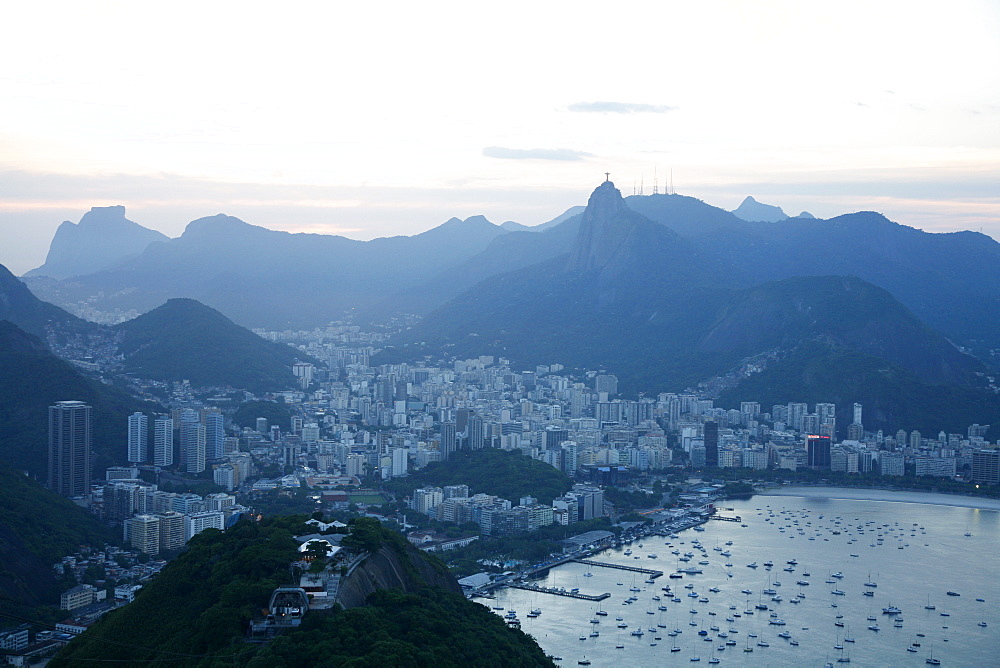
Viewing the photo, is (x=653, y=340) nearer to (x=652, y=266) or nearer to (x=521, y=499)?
(x=652, y=266)

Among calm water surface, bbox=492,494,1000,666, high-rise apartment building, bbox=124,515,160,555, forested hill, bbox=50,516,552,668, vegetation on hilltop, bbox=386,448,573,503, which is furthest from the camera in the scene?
vegetation on hilltop, bbox=386,448,573,503

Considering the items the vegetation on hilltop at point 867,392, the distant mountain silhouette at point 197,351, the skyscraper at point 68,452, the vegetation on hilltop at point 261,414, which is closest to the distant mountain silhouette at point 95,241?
the distant mountain silhouette at point 197,351

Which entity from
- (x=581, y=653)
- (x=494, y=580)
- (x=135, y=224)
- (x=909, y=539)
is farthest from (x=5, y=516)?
(x=135, y=224)

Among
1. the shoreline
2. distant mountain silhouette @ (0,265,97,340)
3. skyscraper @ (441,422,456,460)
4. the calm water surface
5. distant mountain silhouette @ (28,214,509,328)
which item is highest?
distant mountain silhouette @ (28,214,509,328)

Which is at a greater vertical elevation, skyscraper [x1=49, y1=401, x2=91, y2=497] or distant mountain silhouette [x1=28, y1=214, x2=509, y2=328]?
distant mountain silhouette [x1=28, y1=214, x2=509, y2=328]

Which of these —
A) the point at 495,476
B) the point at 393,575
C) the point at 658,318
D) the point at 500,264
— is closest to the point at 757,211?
the point at 500,264

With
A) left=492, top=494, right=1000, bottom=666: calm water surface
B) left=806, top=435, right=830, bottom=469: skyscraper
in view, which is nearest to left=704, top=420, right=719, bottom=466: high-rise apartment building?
left=806, top=435, right=830, bottom=469: skyscraper

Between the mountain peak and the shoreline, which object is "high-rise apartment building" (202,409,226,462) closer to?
the shoreline

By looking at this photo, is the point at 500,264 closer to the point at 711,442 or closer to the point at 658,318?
the point at 658,318
